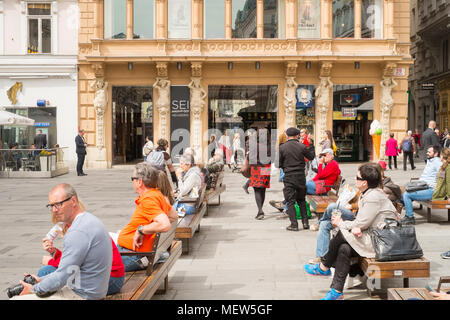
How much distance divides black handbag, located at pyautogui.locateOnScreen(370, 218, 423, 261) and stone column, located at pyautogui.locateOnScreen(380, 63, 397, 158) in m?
22.2

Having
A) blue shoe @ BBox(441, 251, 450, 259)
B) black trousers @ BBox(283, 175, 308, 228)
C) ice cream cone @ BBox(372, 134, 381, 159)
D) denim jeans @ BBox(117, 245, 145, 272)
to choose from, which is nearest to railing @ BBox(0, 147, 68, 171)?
ice cream cone @ BBox(372, 134, 381, 159)

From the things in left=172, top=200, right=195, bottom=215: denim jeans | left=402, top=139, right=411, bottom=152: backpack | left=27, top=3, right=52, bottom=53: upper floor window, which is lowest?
left=172, top=200, right=195, bottom=215: denim jeans

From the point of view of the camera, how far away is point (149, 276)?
214 inches

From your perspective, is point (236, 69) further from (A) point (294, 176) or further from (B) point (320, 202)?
(B) point (320, 202)

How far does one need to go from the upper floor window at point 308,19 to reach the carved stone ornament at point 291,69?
1560mm

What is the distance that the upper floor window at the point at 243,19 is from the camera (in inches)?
1077

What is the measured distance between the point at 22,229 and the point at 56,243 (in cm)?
179

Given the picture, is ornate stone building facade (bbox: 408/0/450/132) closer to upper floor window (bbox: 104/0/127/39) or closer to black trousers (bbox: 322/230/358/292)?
upper floor window (bbox: 104/0/127/39)

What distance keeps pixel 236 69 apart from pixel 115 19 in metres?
6.15

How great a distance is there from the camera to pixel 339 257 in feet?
20.1

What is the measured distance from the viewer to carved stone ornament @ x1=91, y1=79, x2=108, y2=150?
2698 cm

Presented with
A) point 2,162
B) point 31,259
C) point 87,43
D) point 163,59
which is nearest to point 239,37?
point 163,59

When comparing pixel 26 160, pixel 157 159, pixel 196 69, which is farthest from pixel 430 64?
pixel 157 159
